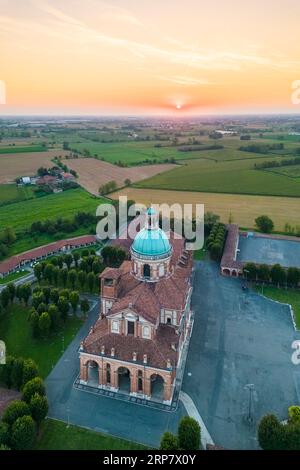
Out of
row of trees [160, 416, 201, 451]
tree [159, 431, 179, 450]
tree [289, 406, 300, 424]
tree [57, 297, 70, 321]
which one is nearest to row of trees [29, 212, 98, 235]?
tree [57, 297, 70, 321]

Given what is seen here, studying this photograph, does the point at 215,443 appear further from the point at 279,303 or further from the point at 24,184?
the point at 24,184

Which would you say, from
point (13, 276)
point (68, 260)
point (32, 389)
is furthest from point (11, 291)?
point (32, 389)

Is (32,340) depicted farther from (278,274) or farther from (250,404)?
(278,274)

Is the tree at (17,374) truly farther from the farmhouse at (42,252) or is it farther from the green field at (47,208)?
the green field at (47,208)

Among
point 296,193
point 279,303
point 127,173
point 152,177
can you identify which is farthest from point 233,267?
point 127,173

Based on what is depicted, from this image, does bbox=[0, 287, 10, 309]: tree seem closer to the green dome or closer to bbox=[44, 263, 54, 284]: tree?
bbox=[44, 263, 54, 284]: tree
